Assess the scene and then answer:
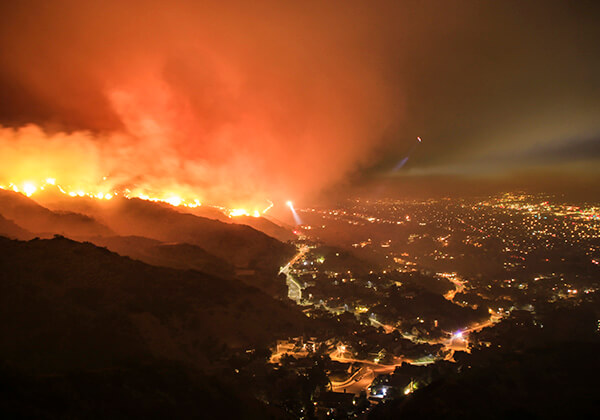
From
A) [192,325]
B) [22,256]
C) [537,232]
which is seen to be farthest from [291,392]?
[537,232]

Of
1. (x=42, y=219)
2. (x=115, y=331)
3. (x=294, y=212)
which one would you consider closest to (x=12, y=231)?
(x=42, y=219)

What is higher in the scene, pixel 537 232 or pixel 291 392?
pixel 537 232

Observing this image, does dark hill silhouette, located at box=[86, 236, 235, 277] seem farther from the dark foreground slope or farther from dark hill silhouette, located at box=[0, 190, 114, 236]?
the dark foreground slope

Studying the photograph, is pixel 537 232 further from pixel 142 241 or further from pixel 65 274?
pixel 65 274

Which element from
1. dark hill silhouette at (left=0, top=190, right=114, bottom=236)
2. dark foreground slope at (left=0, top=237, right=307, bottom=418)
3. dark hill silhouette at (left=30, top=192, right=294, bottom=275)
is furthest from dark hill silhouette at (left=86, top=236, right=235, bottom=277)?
dark foreground slope at (left=0, top=237, right=307, bottom=418)

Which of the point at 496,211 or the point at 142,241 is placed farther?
the point at 496,211

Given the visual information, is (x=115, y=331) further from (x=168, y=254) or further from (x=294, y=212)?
(x=294, y=212)

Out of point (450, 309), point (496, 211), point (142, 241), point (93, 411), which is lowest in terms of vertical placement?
point (93, 411)
